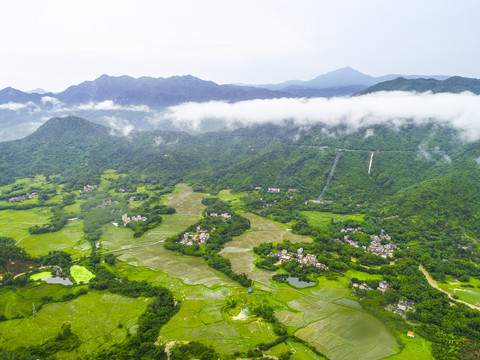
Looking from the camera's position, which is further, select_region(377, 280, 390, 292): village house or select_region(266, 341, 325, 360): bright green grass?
select_region(377, 280, 390, 292): village house

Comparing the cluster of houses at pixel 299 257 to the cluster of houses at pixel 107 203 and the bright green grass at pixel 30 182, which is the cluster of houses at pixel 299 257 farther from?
the bright green grass at pixel 30 182

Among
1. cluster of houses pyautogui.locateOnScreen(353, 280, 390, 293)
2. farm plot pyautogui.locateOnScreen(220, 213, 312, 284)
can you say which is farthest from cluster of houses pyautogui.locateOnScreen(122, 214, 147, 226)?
cluster of houses pyautogui.locateOnScreen(353, 280, 390, 293)

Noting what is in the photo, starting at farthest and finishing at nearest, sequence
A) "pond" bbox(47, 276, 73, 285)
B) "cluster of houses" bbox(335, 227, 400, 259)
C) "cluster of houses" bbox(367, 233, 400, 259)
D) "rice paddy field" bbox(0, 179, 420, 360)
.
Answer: "cluster of houses" bbox(335, 227, 400, 259), "cluster of houses" bbox(367, 233, 400, 259), "pond" bbox(47, 276, 73, 285), "rice paddy field" bbox(0, 179, 420, 360)

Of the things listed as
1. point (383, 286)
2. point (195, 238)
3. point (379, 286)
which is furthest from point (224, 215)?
point (383, 286)

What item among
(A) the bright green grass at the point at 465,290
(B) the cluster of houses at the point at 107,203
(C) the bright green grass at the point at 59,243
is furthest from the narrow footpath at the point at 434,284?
(B) the cluster of houses at the point at 107,203

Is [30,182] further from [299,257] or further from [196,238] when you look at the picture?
[299,257]

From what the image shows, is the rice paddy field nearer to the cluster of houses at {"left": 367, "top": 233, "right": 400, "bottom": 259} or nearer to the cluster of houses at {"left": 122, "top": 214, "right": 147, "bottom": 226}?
the cluster of houses at {"left": 367, "top": 233, "right": 400, "bottom": 259}
